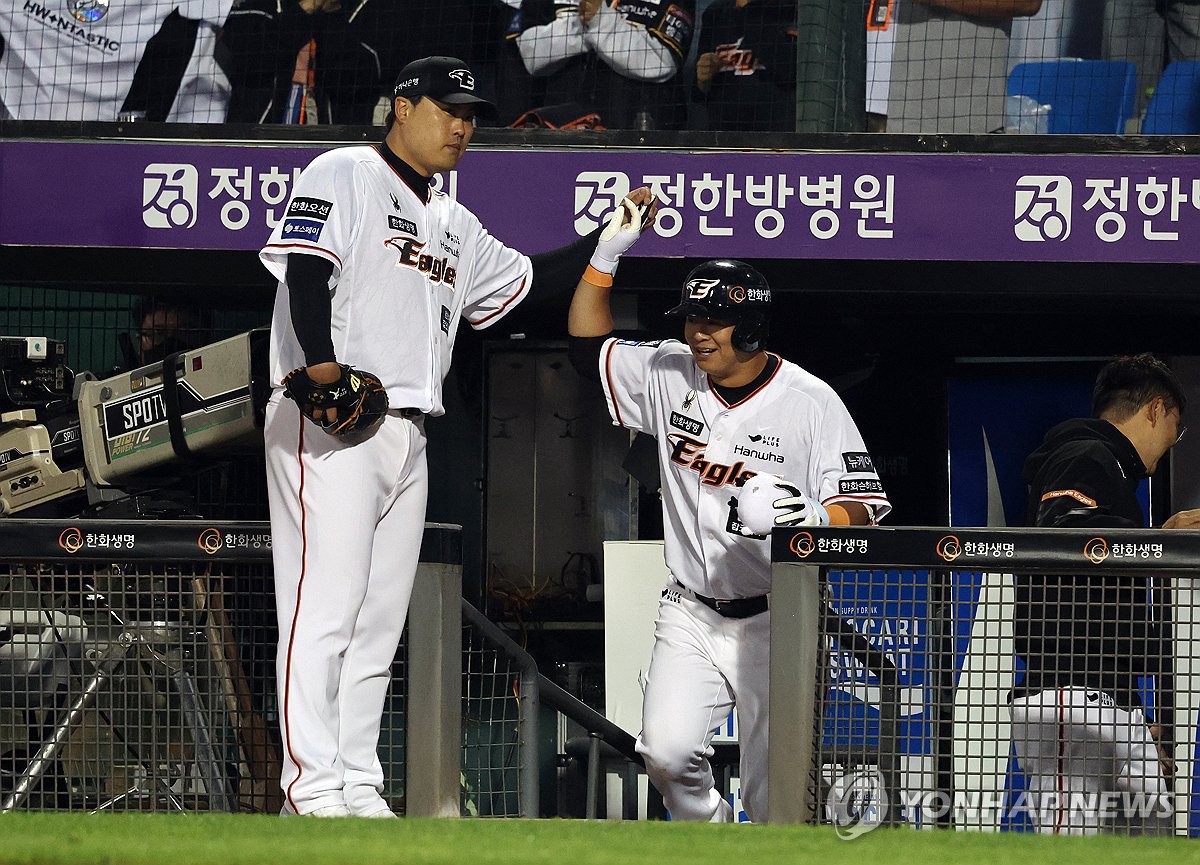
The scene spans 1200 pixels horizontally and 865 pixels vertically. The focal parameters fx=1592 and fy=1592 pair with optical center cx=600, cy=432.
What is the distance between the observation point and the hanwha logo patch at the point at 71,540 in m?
3.61

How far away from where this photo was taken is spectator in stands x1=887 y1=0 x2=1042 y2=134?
20.9 ft

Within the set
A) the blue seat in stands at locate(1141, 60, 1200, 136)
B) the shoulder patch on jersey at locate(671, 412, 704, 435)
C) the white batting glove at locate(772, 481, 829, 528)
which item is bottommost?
the white batting glove at locate(772, 481, 829, 528)

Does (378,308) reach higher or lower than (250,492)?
higher

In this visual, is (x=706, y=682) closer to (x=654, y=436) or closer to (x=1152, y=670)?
(x=654, y=436)

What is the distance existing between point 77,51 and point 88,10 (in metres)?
0.21

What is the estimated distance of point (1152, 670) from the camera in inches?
132

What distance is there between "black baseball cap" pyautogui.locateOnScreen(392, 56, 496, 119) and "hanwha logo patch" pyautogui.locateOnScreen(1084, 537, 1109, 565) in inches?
67.2

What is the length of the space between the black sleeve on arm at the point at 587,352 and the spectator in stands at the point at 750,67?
2433 millimetres

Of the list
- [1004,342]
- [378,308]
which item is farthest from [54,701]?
[1004,342]

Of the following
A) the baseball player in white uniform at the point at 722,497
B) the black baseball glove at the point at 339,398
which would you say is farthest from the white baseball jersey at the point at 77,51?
the black baseball glove at the point at 339,398

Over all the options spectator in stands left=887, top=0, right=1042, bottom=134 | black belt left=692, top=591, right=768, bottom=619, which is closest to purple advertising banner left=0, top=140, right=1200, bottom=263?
spectator in stands left=887, top=0, right=1042, bottom=134

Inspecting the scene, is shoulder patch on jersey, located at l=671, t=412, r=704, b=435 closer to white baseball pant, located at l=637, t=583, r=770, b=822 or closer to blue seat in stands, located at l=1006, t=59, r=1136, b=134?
white baseball pant, located at l=637, t=583, r=770, b=822

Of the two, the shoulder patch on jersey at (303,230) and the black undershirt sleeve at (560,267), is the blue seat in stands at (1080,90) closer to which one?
the black undershirt sleeve at (560,267)

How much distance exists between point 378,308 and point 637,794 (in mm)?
2724
